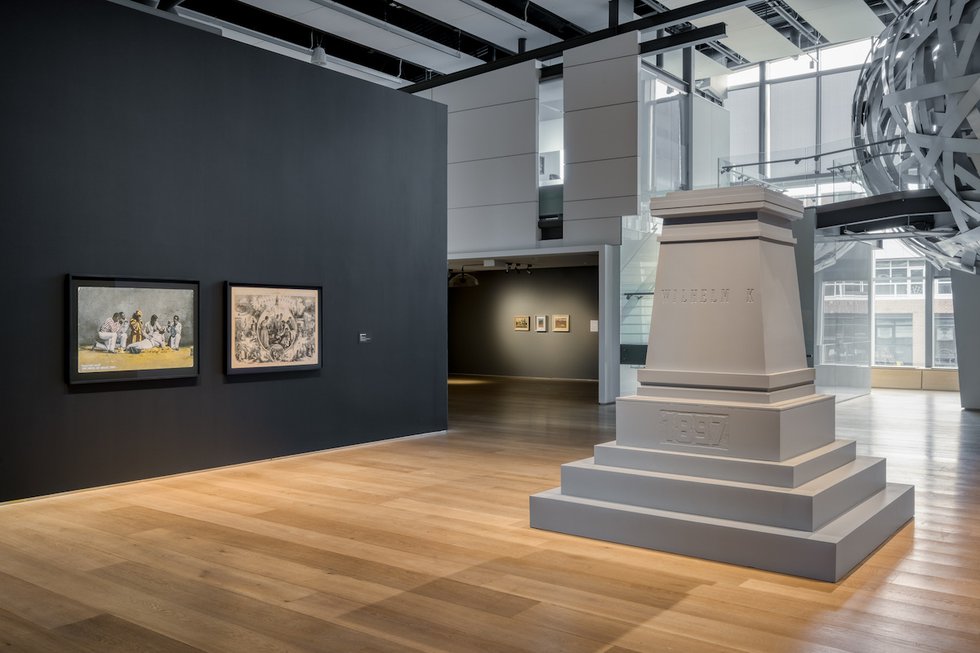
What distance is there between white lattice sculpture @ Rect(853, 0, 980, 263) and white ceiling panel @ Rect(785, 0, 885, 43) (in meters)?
3.28

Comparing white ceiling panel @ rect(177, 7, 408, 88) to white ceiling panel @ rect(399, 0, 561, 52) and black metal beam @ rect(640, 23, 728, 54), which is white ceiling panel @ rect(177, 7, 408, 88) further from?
black metal beam @ rect(640, 23, 728, 54)

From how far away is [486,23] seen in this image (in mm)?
15750

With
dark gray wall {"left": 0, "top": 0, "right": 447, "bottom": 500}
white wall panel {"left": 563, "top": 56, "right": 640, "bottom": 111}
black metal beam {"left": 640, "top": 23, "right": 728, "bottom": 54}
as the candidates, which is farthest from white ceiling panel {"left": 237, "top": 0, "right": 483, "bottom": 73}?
dark gray wall {"left": 0, "top": 0, "right": 447, "bottom": 500}

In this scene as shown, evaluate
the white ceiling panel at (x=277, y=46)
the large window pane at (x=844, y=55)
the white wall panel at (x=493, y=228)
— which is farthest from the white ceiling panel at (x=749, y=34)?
the white ceiling panel at (x=277, y=46)

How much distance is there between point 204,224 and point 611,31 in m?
9.40

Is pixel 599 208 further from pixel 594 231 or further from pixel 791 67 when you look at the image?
pixel 791 67

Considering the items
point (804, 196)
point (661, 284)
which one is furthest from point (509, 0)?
point (661, 284)

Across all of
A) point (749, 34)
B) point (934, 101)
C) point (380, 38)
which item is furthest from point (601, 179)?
point (934, 101)

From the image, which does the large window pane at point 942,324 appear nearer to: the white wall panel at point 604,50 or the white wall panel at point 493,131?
the white wall panel at point 604,50

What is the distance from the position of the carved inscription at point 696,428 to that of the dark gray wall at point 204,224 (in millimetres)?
4827

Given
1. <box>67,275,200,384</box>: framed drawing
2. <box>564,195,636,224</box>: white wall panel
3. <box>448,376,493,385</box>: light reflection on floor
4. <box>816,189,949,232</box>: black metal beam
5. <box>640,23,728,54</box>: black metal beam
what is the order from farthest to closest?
<box>448,376,493,385</box>: light reflection on floor, <box>564,195,636,224</box>: white wall panel, <box>640,23,728,54</box>: black metal beam, <box>816,189,949,232</box>: black metal beam, <box>67,275,200,384</box>: framed drawing

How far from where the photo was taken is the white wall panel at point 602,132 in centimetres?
1470

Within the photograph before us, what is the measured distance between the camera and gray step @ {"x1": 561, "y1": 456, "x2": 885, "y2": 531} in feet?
16.9

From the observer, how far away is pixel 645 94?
14.9 metres
